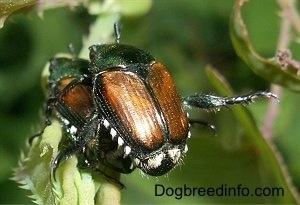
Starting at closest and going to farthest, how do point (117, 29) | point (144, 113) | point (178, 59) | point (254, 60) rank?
point (144, 113) → point (254, 60) → point (117, 29) → point (178, 59)

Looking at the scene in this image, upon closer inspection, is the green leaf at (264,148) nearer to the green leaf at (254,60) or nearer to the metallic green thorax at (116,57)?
the green leaf at (254,60)

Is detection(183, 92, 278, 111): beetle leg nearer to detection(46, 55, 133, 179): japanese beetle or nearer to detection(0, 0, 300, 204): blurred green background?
detection(46, 55, 133, 179): japanese beetle

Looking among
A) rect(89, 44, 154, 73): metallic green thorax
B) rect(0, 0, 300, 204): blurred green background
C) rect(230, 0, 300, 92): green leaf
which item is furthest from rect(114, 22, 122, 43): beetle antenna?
rect(230, 0, 300, 92): green leaf

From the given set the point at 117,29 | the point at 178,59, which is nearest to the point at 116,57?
the point at 117,29

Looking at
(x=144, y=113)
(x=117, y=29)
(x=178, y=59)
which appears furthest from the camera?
(x=178, y=59)

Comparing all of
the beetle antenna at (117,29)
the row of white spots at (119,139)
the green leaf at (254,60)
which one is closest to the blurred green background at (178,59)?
the beetle antenna at (117,29)

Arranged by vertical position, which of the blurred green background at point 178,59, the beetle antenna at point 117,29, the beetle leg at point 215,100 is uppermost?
the blurred green background at point 178,59

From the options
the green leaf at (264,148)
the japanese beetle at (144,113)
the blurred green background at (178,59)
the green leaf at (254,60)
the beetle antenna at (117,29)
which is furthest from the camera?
the blurred green background at (178,59)

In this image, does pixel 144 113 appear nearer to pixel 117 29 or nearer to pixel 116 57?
pixel 116 57
